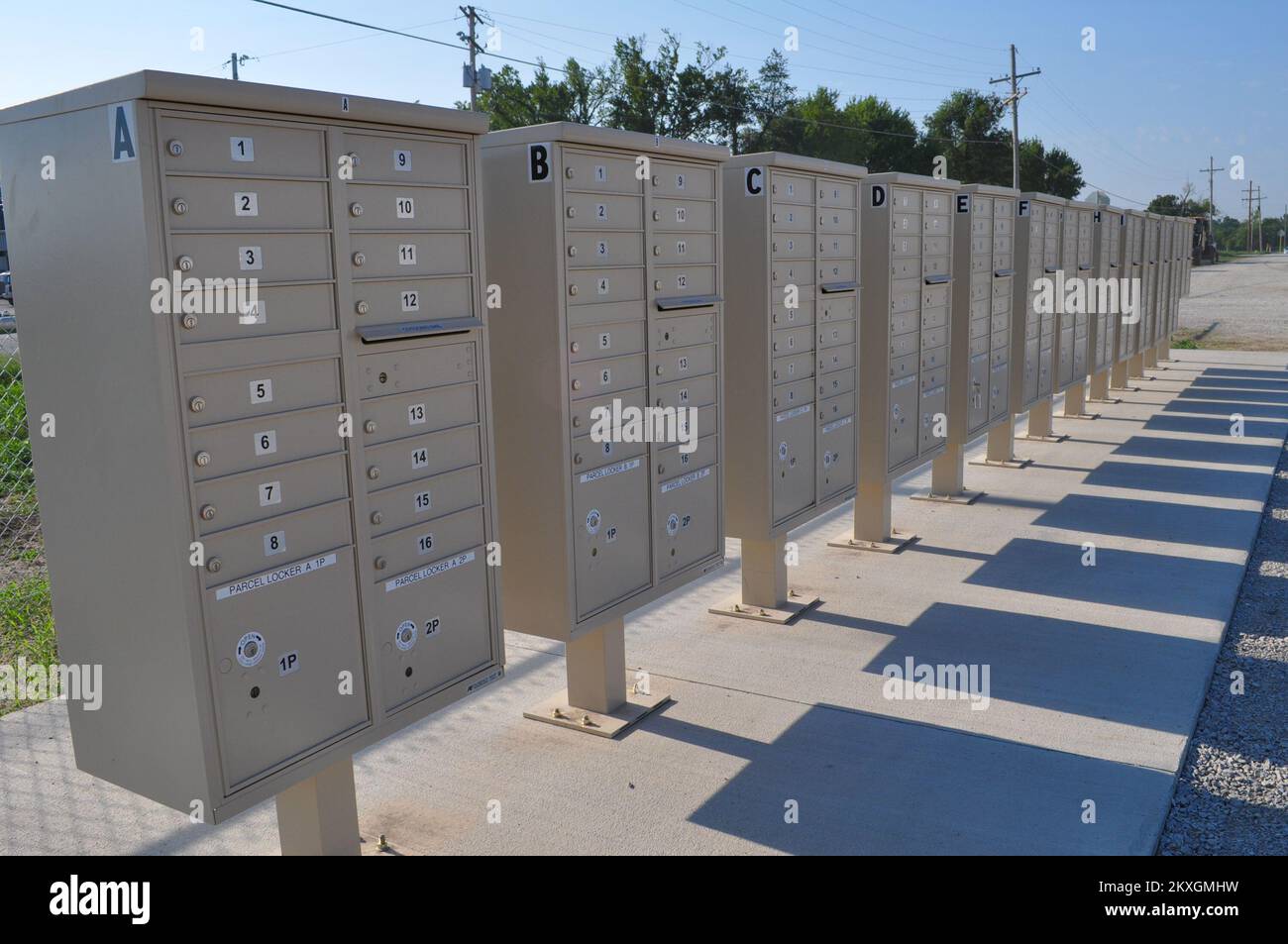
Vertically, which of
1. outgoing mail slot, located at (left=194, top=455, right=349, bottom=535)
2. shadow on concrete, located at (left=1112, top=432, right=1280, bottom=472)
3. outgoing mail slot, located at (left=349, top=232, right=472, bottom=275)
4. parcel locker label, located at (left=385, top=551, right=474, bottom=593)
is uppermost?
outgoing mail slot, located at (left=349, top=232, right=472, bottom=275)

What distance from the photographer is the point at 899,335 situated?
6.73 meters

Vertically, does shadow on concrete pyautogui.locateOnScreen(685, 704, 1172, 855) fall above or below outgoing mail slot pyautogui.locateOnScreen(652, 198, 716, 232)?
below

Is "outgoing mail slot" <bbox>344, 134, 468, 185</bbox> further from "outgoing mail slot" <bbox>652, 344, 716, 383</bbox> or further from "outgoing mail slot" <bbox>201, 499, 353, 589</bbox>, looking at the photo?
"outgoing mail slot" <bbox>652, 344, 716, 383</bbox>

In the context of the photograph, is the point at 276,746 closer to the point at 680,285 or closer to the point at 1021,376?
the point at 680,285

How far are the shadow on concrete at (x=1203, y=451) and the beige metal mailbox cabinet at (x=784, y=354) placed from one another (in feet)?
17.7

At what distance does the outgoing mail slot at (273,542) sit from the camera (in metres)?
2.66

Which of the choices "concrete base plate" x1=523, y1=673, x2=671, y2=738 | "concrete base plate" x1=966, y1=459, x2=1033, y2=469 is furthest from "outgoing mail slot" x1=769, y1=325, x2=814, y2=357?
"concrete base plate" x1=966, y1=459, x2=1033, y2=469

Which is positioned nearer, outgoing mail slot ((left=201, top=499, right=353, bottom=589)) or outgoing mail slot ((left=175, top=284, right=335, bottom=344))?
outgoing mail slot ((left=175, top=284, right=335, bottom=344))

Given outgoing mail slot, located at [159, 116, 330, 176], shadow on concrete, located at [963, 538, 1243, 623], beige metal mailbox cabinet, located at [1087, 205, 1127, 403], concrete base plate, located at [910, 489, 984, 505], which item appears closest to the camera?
outgoing mail slot, located at [159, 116, 330, 176]

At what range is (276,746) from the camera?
289 cm

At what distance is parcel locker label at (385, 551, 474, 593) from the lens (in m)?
3.23

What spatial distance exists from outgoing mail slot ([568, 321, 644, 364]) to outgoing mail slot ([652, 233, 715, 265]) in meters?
0.32
